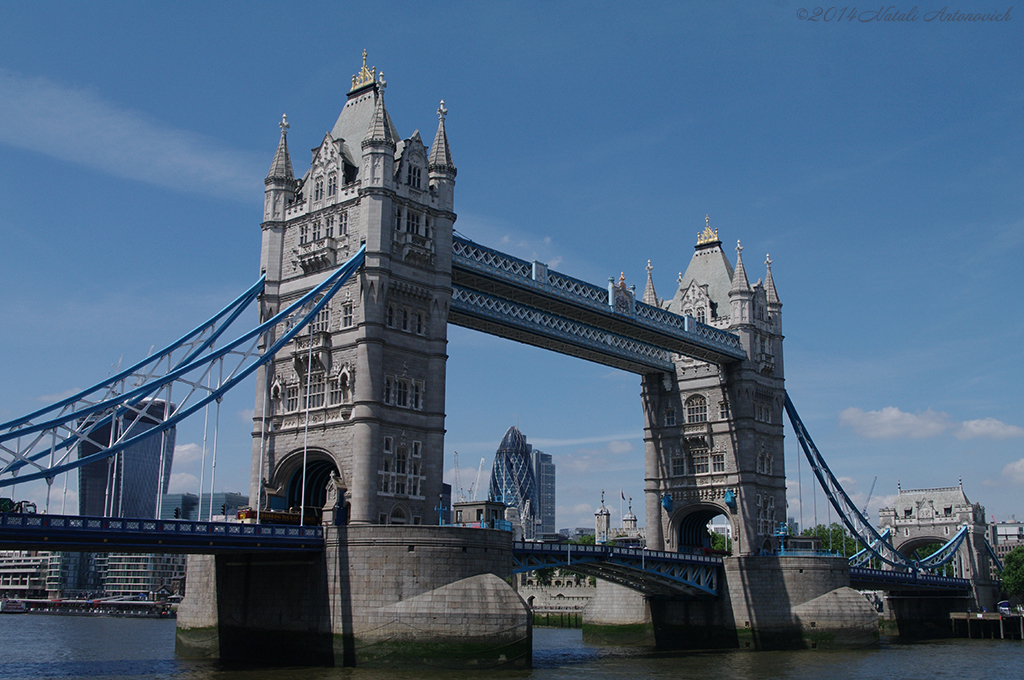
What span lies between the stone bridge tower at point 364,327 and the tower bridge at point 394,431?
0.37 feet

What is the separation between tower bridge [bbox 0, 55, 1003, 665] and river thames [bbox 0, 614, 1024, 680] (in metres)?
3.01

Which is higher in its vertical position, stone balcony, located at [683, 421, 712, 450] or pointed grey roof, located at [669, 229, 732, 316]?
pointed grey roof, located at [669, 229, 732, 316]

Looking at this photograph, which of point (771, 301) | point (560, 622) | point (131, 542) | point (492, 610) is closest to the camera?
point (131, 542)

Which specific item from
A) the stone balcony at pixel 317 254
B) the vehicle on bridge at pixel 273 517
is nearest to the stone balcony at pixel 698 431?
the stone balcony at pixel 317 254

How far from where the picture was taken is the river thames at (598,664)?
47.0 metres

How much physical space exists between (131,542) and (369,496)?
12457 millimetres

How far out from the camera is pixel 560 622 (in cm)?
12531

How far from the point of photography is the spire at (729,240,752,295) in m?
83.4

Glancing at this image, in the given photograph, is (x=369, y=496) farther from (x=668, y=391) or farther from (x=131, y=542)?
(x=668, y=391)

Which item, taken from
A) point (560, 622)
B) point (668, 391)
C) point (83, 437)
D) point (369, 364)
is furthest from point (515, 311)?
point (560, 622)

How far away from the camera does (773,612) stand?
7281cm

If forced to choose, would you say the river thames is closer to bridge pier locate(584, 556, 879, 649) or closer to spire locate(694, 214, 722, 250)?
bridge pier locate(584, 556, 879, 649)

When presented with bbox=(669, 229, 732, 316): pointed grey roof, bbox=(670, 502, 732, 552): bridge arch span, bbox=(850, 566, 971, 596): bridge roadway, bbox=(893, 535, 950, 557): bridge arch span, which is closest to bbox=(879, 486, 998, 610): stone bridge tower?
bbox=(893, 535, 950, 557): bridge arch span

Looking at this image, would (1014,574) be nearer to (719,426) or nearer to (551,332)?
(719,426)
